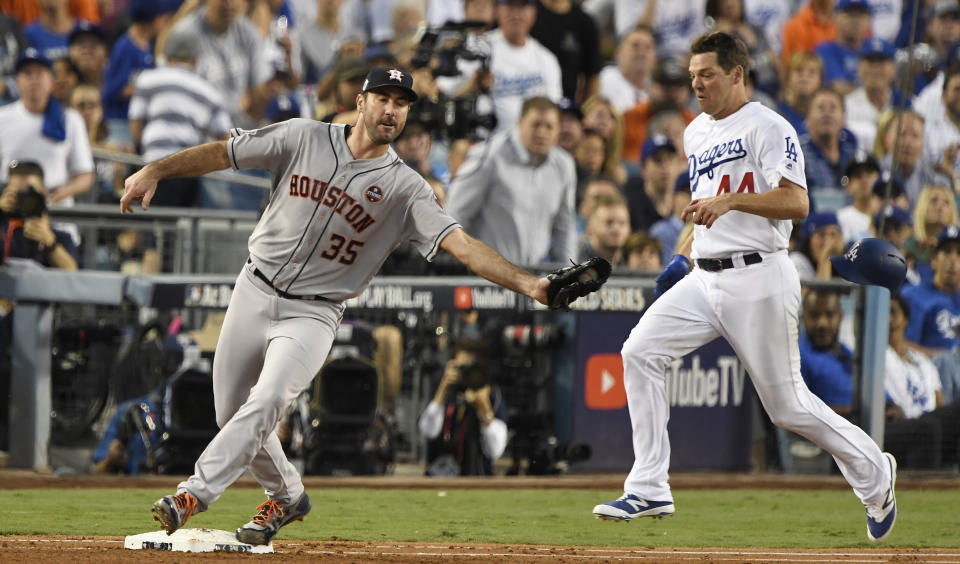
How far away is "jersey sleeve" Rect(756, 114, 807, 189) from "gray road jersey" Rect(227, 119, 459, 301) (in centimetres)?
142

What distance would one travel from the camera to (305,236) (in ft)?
19.4

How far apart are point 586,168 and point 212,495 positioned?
801 centimetres

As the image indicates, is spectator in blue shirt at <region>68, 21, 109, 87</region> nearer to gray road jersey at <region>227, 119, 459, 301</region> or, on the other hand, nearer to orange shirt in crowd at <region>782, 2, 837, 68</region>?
orange shirt in crowd at <region>782, 2, 837, 68</region>

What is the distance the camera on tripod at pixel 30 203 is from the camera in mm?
9641

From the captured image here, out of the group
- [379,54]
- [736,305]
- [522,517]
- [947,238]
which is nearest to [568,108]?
[379,54]

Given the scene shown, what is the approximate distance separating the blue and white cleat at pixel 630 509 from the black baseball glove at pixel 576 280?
4.64 feet

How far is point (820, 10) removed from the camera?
16.3 meters

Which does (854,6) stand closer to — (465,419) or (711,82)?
(465,419)

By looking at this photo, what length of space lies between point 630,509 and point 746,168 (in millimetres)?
1570

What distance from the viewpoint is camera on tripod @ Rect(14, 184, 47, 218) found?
9.64 m

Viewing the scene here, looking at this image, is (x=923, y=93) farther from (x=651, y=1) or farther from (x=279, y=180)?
(x=279, y=180)

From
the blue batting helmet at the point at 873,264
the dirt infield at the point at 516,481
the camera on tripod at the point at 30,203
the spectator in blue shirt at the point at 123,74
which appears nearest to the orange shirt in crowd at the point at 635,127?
the spectator in blue shirt at the point at 123,74

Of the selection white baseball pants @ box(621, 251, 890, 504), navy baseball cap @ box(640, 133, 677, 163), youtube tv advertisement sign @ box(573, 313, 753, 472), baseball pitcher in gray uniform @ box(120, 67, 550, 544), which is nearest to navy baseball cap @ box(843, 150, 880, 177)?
navy baseball cap @ box(640, 133, 677, 163)

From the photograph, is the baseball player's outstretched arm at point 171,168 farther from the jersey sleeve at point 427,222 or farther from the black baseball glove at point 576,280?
the black baseball glove at point 576,280
